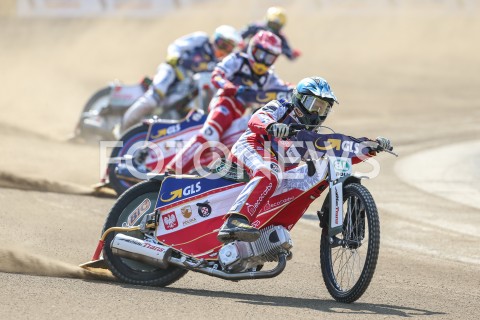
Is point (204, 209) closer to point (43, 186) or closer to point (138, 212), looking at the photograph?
point (138, 212)

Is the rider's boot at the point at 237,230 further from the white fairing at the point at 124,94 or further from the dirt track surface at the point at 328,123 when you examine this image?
the white fairing at the point at 124,94

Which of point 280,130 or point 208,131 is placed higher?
point 208,131

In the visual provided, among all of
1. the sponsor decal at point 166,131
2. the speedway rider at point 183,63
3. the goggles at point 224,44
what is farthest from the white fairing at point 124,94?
the sponsor decal at point 166,131

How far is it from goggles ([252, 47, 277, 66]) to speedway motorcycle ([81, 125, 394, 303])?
4.36m

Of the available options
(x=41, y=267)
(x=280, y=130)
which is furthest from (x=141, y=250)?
(x=280, y=130)

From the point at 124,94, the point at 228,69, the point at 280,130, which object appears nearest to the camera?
the point at 280,130

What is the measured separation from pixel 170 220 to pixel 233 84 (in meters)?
4.59

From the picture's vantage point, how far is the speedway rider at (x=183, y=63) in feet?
55.1

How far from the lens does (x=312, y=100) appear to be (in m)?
8.84

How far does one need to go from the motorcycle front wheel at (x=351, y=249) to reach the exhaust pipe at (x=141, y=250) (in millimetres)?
1307

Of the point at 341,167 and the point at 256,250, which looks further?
the point at 256,250

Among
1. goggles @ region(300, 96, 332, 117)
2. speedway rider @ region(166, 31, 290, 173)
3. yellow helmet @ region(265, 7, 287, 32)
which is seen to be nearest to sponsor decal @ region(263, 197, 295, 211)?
goggles @ region(300, 96, 332, 117)

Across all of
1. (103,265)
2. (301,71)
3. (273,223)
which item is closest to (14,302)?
(103,265)

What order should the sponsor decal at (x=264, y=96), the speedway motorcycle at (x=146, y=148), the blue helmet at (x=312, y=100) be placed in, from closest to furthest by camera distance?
1. the blue helmet at (x=312, y=100)
2. the sponsor decal at (x=264, y=96)
3. the speedway motorcycle at (x=146, y=148)
